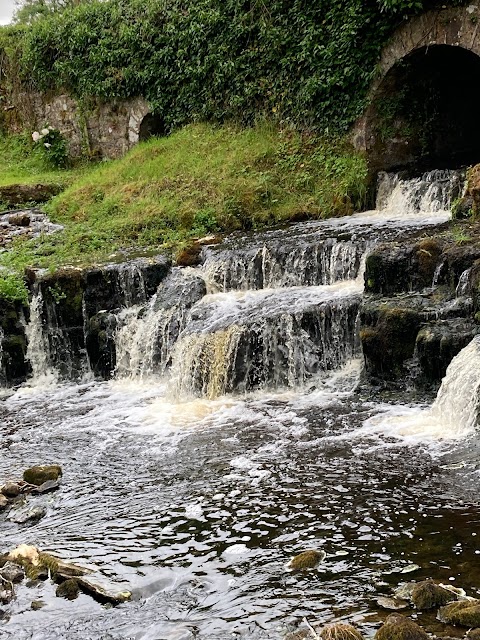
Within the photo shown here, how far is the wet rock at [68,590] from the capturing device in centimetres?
530

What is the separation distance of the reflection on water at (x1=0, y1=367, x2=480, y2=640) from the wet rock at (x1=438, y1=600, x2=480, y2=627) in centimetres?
29

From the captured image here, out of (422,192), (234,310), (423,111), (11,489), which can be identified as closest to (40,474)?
(11,489)

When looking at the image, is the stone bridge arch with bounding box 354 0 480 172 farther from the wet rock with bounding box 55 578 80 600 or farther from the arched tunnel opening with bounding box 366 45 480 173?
the wet rock with bounding box 55 578 80 600

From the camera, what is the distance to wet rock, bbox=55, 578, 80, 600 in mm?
5297

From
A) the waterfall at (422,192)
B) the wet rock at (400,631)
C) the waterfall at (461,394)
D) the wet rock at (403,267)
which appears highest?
the waterfall at (422,192)

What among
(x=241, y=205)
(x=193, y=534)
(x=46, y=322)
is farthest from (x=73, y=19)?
(x=193, y=534)

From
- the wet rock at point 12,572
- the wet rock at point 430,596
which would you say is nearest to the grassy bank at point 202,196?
the wet rock at point 12,572

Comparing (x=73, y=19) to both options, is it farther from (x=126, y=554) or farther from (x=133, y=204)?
(x=126, y=554)

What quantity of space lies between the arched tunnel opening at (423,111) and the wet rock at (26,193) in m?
8.06

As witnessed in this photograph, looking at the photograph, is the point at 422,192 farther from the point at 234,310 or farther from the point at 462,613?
the point at 462,613

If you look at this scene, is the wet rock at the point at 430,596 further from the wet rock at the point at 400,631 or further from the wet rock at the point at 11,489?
the wet rock at the point at 11,489

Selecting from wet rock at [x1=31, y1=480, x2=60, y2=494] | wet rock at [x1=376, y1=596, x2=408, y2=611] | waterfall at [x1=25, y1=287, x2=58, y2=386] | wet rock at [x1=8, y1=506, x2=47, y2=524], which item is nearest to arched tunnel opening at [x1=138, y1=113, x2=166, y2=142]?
waterfall at [x1=25, y1=287, x2=58, y2=386]

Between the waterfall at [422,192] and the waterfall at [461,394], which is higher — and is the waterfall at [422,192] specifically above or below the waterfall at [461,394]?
above

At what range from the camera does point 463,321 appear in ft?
29.1
